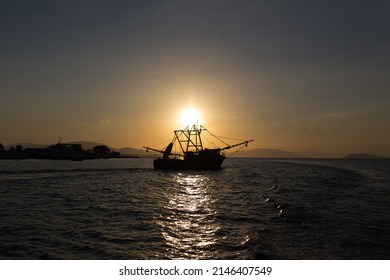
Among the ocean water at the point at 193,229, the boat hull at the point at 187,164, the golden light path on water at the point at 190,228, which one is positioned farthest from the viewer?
the boat hull at the point at 187,164

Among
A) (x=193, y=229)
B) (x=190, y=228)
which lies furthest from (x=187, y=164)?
(x=193, y=229)

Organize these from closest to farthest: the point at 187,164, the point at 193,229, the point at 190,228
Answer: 1. the point at 193,229
2. the point at 190,228
3. the point at 187,164

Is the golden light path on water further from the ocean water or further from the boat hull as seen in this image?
the boat hull

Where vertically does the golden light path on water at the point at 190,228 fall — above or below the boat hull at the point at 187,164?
below

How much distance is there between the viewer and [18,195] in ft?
116

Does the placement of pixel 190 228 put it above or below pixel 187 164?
below

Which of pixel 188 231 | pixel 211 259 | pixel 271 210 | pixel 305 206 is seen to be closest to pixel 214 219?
pixel 188 231

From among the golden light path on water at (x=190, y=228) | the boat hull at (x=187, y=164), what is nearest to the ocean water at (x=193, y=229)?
the golden light path on water at (x=190, y=228)

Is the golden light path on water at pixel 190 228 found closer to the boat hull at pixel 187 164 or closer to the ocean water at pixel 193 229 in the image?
the ocean water at pixel 193 229

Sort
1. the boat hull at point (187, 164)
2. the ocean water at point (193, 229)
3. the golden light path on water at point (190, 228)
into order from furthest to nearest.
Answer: the boat hull at point (187, 164)
the golden light path on water at point (190, 228)
the ocean water at point (193, 229)

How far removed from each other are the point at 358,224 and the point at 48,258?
2036cm

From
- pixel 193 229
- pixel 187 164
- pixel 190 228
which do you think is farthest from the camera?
pixel 187 164

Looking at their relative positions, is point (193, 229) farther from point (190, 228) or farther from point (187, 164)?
point (187, 164)

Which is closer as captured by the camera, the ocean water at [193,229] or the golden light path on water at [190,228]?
the ocean water at [193,229]
